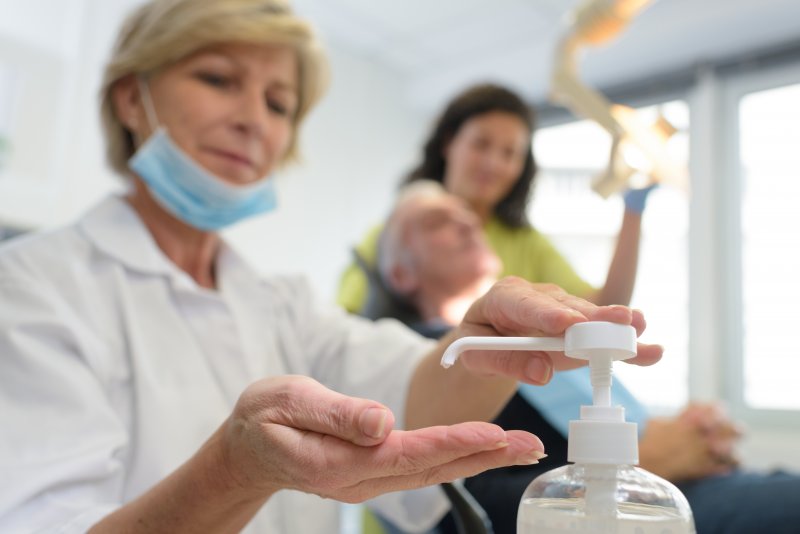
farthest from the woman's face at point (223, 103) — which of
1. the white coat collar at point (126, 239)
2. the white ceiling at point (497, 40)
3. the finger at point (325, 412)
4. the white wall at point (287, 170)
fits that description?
the white ceiling at point (497, 40)

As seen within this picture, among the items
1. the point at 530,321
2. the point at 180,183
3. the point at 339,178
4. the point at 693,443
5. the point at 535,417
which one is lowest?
the point at 693,443

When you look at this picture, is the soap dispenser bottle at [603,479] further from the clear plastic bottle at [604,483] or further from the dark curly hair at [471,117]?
the dark curly hair at [471,117]

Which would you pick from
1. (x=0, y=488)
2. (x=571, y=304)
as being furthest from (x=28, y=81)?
(x=571, y=304)

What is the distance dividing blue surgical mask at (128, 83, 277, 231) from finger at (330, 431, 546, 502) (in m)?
0.57

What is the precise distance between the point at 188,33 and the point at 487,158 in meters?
0.88

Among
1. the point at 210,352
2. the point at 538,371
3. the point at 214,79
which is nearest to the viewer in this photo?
the point at 538,371

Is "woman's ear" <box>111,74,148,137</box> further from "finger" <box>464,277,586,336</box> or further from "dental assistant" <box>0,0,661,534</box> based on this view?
"finger" <box>464,277,586,336</box>

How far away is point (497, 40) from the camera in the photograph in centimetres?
263

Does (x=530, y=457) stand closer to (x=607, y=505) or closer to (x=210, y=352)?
(x=607, y=505)

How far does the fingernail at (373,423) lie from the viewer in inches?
14.1

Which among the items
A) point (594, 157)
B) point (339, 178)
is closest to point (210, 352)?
point (594, 157)

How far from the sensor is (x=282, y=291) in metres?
0.96

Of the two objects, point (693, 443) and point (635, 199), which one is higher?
point (635, 199)

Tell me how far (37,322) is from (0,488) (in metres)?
0.16
